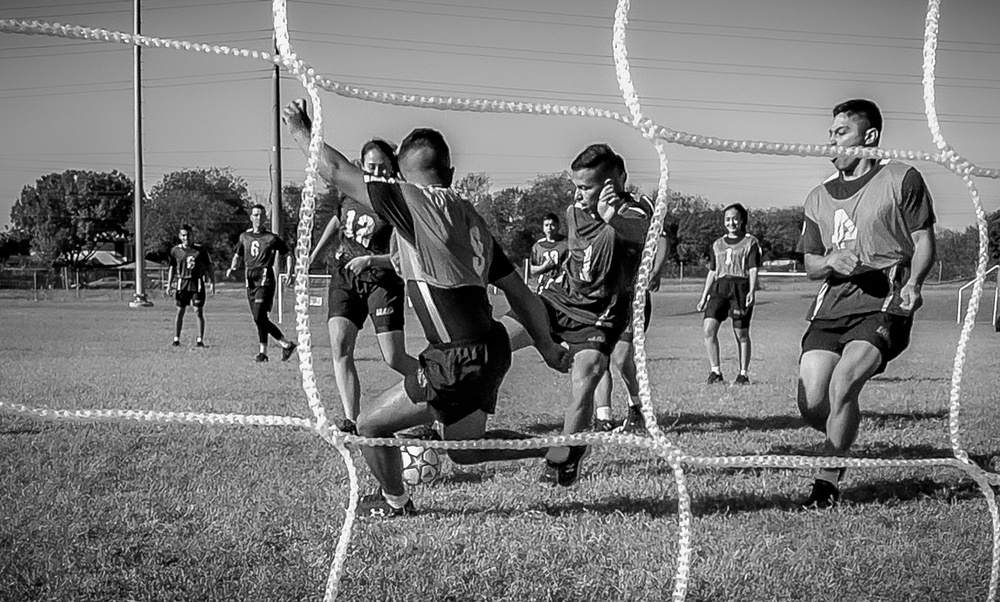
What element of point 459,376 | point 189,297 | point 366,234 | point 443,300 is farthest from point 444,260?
point 189,297

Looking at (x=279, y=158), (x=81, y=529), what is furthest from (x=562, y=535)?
(x=279, y=158)

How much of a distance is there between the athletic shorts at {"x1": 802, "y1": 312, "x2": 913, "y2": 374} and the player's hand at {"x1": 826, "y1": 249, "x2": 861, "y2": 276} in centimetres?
21

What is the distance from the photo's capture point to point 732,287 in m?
7.57

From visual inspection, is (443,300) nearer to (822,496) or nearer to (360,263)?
(360,263)

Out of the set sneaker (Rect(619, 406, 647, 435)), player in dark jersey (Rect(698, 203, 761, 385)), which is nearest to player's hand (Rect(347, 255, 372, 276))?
sneaker (Rect(619, 406, 647, 435))

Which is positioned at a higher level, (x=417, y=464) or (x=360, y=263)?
(x=360, y=263)

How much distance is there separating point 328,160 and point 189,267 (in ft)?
27.0

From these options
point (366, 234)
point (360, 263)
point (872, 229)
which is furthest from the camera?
point (366, 234)

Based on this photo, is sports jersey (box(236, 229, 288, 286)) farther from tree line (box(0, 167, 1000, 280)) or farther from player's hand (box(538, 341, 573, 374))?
player's hand (box(538, 341, 573, 374))

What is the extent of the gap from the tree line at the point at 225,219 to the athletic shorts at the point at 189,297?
169 cm

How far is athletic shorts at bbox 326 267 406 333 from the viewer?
4648 millimetres

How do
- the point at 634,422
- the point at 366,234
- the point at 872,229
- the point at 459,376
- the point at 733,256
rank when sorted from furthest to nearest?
the point at 733,256 < the point at 634,422 < the point at 366,234 < the point at 872,229 < the point at 459,376

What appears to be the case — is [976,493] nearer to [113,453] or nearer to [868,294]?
[868,294]

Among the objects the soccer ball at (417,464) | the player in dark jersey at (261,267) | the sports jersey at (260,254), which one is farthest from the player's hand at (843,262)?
the sports jersey at (260,254)
